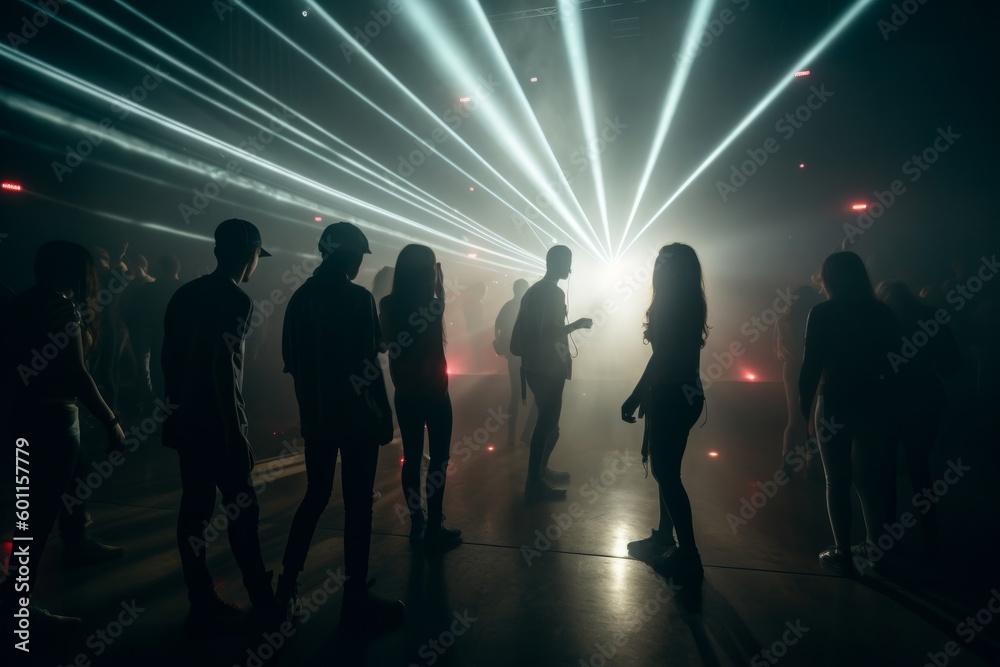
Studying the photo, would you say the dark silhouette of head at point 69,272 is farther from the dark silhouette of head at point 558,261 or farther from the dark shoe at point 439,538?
the dark silhouette of head at point 558,261

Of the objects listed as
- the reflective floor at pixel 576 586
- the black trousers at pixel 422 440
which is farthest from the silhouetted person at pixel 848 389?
the black trousers at pixel 422 440

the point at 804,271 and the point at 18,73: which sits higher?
the point at 804,271

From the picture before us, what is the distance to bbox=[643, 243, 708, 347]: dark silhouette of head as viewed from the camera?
8.34ft

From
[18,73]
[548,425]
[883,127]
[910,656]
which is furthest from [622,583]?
[883,127]

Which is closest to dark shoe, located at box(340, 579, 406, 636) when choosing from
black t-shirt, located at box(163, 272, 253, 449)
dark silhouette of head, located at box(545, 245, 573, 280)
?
black t-shirt, located at box(163, 272, 253, 449)

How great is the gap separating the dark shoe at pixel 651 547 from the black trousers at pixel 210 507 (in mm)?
2162

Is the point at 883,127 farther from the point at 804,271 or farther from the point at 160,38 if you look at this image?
the point at 160,38

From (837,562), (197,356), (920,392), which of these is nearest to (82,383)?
(197,356)

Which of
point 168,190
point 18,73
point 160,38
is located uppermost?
point 160,38

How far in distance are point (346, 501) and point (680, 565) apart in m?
1.89

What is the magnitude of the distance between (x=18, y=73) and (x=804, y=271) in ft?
47.8

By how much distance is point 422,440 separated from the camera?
2.81 meters

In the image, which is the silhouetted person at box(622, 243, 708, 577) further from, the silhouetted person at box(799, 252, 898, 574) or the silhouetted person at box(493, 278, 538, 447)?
the silhouetted person at box(493, 278, 538, 447)

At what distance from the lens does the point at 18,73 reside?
4316 millimetres
